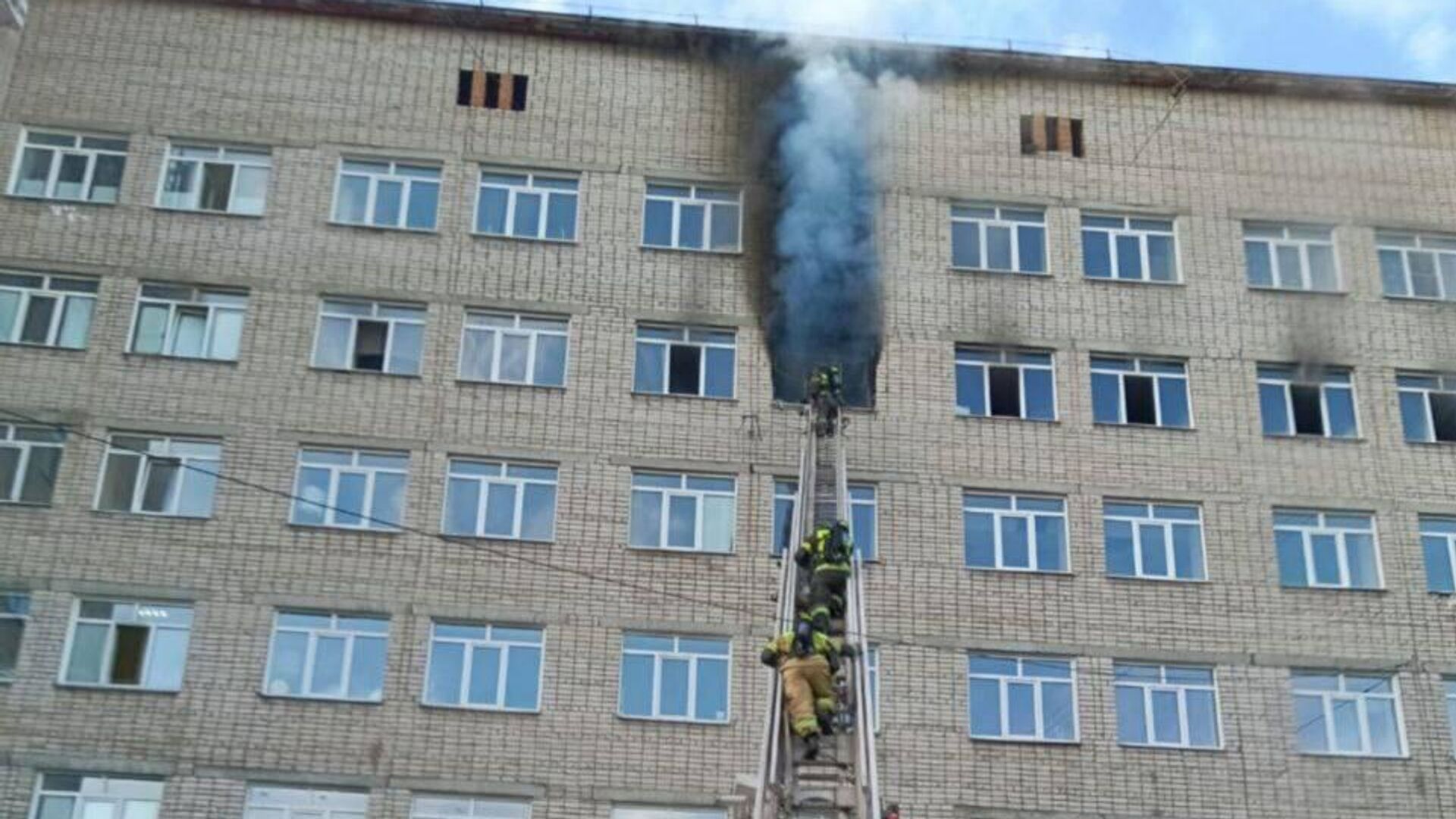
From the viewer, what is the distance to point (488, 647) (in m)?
18.2

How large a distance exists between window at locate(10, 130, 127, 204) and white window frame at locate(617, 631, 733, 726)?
8.46 meters

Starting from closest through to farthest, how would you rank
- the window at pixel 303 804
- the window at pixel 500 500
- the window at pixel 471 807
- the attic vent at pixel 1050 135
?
the window at pixel 303 804 < the window at pixel 471 807 < the window at pixel 500 500 < the attic vent at pixel 1050 135

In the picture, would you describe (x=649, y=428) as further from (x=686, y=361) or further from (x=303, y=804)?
(x=303, y=804)

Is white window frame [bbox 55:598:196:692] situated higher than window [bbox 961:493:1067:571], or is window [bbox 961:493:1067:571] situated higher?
window [bbox 961:493:1067:571]

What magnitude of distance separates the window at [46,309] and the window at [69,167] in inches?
43.7

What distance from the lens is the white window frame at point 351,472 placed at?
61.3ft

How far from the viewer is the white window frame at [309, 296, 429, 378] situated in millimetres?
19531

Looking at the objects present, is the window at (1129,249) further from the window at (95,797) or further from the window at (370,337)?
the window at (95,797)

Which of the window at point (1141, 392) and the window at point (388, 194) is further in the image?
the window at point (388, 194)

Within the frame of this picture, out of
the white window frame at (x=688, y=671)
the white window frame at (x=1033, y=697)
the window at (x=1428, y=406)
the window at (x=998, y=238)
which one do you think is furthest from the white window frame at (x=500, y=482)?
the window at (x=1428, y=406)

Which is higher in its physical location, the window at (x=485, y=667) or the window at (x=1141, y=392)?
the window at (x=1141, y=392)

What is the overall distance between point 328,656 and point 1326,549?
11.5 metres

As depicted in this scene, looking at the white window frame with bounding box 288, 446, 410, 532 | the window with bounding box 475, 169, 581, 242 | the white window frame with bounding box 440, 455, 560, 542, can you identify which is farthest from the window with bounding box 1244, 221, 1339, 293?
the white window frame with bounding box 288, 446, 410, 532

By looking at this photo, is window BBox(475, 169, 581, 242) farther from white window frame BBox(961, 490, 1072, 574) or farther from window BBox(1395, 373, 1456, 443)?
window BBox(1395, 373, 1456, 443)
